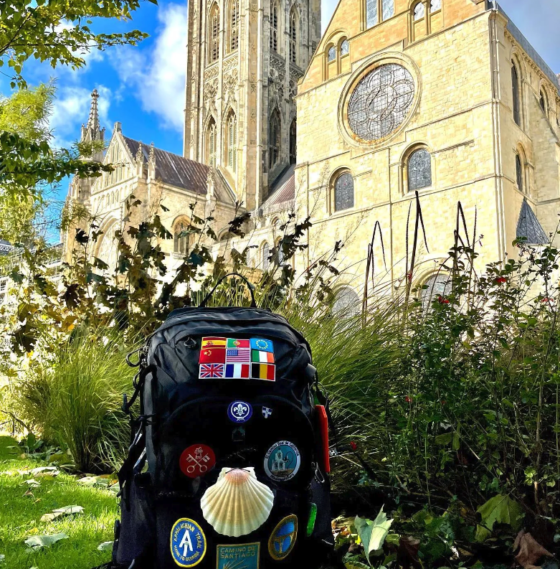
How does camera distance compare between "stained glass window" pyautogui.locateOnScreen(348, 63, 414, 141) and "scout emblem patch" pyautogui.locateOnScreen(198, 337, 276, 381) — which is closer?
"scout emblem patch" pyautogui.locateOnScreen(198, 337, 276, 381)

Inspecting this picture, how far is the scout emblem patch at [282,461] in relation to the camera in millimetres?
1435

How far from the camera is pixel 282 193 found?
30281 millimetres

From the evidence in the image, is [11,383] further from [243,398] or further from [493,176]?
[493,176]

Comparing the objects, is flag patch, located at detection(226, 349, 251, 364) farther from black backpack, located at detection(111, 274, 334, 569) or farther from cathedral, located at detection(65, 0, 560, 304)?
cathedral, located at detection(65, 0, 560, 304)

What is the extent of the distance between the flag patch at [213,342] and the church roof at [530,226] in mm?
16478

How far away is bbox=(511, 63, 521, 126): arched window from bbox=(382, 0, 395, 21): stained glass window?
474 cm

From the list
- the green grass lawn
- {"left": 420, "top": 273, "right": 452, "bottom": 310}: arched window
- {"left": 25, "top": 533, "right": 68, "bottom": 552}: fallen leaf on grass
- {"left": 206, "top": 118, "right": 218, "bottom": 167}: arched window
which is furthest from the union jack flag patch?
{"left": 206, "top": 118, "right": 218, "bottom": 167}: arched window

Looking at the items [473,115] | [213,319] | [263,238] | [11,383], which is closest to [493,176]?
[473,115]

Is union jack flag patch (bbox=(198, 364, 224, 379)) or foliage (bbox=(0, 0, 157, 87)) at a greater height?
foliage (bbox=(0, 0, 157, 87))

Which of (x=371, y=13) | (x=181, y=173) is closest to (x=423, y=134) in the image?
(x=371, y=13)

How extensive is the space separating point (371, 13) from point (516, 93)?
6.20m

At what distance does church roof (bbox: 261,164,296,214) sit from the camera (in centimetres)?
2817

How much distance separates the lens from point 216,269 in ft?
13.1

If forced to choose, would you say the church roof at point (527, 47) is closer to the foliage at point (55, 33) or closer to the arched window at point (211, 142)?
the foliage at point (55, 33)
